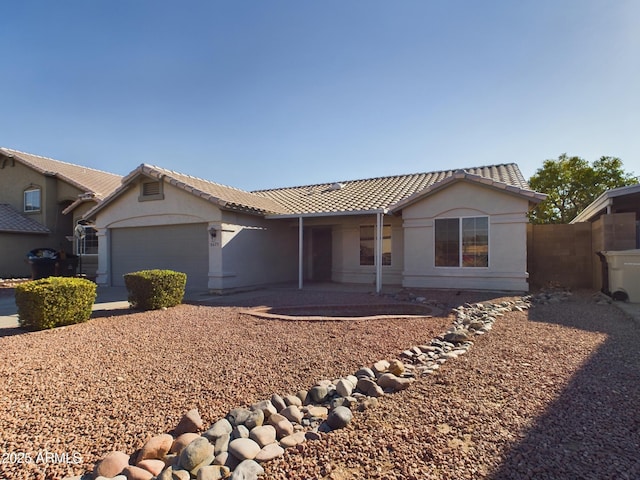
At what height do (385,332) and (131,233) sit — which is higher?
(131,233)

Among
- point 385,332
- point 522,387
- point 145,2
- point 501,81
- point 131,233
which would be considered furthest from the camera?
point 131,233

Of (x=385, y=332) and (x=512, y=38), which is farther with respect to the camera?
(x=512, y=38)

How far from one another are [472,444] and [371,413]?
92 cm

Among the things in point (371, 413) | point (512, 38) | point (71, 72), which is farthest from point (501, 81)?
point (71, 72)

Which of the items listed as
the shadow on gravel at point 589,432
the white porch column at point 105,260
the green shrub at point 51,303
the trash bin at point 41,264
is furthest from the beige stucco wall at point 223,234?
the shadow on gravel at point 589,432

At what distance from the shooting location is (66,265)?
1641cm

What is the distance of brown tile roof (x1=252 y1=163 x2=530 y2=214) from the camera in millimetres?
12781

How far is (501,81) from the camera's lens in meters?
10.2

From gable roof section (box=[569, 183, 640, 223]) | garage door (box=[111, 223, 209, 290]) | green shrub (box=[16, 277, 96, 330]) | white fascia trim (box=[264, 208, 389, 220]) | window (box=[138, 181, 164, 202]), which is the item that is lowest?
green shrub (box=[16, 277, 96, 330])

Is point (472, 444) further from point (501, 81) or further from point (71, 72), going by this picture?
point (71, 72)

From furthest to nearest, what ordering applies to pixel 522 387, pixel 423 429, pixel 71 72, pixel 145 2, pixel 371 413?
1. pixel 71 72
2. pixel 145 2
3. pixel 522 387
4. pixel 371 413
5. pixel 423 429

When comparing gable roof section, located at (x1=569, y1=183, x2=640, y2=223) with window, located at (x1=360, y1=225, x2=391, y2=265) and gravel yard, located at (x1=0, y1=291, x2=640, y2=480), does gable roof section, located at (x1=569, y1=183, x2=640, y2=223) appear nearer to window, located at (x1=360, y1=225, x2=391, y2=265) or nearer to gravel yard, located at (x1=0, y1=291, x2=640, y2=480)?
gravel yard, located at (x1=0, y1=291, x2=640, y2=480)

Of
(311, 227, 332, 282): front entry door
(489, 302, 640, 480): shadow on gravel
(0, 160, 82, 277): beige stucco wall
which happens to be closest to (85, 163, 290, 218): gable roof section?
(311, 227, 332, 282): front entry door

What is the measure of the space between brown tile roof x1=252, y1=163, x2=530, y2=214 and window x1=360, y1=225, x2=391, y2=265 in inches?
48.3
